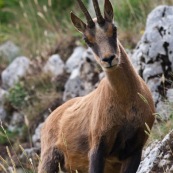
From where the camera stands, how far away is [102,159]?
7.86m

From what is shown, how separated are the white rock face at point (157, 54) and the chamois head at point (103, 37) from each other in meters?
2.60

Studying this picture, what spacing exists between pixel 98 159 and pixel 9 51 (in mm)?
10205

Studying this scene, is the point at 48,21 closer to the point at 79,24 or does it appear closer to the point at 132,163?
the point at 79,24

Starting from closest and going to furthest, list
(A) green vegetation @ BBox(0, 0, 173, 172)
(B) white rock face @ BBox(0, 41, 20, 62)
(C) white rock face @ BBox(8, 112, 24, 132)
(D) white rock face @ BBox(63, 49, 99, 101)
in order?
1. (D) white rock face @ BBox(63, 49, 99, 101)
2. (A) green vegetation @ BBox(0, 0, 173, 172)
3. (C) white rock face @ BBox(8, 112, 24, 132)
4. (B) white rock face @ BBox(0, 41, 20, 62)

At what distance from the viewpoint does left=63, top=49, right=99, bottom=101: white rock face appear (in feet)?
42.5

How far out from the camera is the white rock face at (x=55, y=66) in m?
15.0

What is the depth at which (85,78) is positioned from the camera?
13102 mm

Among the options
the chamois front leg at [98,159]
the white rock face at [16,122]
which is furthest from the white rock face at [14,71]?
the chamois front leg at [98,159]

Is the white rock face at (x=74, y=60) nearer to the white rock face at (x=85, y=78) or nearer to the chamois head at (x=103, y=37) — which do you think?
the white rock face at (x=85, y=78)

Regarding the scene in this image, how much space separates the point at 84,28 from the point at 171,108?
5.28ft

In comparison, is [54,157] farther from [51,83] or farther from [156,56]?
[51,83]

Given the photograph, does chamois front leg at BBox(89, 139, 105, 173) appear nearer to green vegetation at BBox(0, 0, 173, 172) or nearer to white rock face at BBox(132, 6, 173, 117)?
white rock face at BBox(132, 6, 173, 117)

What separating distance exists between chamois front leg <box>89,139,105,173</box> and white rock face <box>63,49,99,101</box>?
5.07 m

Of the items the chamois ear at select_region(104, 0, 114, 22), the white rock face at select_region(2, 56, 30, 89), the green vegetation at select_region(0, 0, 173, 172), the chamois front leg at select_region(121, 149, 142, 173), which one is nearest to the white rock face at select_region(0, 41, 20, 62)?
the green vegetation at select_region(0, 0, 173, 172)
